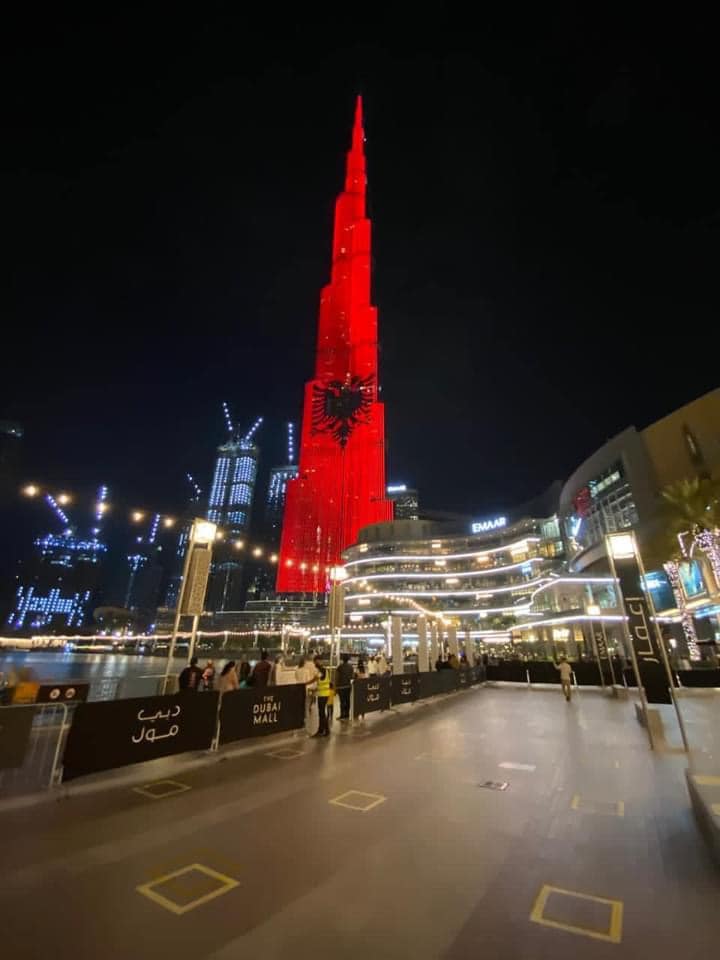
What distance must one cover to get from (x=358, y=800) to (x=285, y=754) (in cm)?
335

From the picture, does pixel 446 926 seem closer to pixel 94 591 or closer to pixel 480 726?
pixel 480 726

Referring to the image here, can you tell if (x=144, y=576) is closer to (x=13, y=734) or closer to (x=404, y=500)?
(x=404, y=500)

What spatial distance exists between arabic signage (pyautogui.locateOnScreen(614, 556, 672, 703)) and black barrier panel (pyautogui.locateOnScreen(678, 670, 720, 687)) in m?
16.6

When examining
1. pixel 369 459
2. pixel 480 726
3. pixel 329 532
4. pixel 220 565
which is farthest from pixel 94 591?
pixel 480 726

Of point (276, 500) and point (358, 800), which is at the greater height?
point (276, 500)

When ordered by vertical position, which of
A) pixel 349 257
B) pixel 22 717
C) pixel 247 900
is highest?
pixel 349 257

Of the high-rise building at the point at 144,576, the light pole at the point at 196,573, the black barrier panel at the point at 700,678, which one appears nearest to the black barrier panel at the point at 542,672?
the black barrier panel at the point at 700,678

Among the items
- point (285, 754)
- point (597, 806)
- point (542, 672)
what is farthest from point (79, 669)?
point (597, 806)

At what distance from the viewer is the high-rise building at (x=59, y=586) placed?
363 feet

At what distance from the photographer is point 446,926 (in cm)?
310

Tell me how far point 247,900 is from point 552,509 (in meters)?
76.2

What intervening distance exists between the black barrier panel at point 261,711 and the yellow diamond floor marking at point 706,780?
304 inches

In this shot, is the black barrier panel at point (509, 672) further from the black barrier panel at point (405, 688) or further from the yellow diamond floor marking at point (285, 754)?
the yellow diamond floor marking at point (285, 754)

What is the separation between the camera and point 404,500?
17538 centimetres
